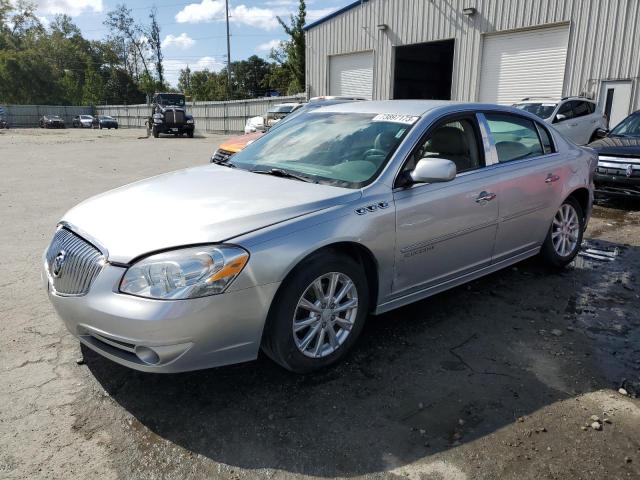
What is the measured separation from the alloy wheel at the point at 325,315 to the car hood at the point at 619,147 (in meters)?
7.28

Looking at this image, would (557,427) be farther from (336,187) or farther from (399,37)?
(399,37)

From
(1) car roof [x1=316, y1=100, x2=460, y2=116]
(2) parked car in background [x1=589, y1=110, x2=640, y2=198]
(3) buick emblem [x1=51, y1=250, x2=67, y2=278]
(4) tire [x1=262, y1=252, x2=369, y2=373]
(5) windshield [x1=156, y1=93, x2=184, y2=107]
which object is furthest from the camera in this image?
(5) windshield [x1=156, y1=93, x2=184, y2=107]

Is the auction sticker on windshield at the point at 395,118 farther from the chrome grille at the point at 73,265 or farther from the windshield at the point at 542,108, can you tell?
the windshield at the point at 542,108

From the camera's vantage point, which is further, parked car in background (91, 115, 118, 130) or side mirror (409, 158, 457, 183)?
parked car in background (91, 115, 118, 130)

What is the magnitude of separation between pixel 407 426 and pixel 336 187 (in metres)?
1.49

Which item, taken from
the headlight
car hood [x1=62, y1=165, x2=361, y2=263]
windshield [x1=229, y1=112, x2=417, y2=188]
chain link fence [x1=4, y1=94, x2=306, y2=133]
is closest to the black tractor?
chain link fence [x1=4, y1=94, x2=306, y2=133]

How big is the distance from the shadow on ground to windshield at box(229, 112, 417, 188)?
3.92 ft

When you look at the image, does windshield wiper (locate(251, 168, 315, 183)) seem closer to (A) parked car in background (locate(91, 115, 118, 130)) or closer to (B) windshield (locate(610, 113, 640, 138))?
(B) windshield (locate(610, 113, 640, 138))

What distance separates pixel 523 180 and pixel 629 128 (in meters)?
7.05

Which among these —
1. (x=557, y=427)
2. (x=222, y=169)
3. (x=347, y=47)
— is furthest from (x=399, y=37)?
(x=557, y=427)

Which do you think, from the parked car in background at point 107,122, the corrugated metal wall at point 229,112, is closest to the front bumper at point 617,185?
the corrugated metal wall at point 229,112

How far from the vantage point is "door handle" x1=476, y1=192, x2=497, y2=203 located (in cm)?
394

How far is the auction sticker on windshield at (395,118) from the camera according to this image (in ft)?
12.4

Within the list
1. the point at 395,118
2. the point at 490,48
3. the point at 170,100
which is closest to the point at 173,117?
the point at 170,100
